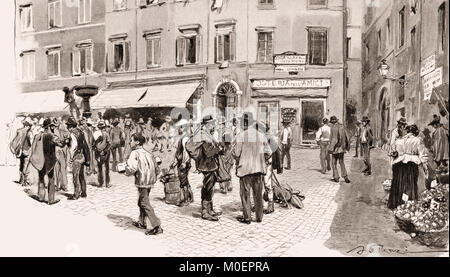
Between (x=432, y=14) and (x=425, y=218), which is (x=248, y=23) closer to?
(x=432, y=14)

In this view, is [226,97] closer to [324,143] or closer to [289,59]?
[289,59]

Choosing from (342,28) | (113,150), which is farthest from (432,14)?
(113,150)

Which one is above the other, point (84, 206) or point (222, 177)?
point (222, 177)

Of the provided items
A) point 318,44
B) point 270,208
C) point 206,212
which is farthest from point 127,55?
point 270,208

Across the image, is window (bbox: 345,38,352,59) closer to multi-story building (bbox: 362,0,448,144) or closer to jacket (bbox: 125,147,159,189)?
multi-story building (bbox: 362,0,448,144)

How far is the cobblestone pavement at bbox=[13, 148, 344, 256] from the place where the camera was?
5070 mm

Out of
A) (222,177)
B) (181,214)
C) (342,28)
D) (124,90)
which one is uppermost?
(342,28)

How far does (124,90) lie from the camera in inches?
223

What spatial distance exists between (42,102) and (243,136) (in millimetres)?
2495

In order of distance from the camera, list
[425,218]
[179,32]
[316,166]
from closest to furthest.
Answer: [425,218] < [316,166] < [179,32]

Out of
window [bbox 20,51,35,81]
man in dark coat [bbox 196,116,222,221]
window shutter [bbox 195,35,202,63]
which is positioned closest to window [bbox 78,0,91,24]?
window [bbox 20,51,35,81]

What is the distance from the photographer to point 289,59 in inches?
Answer: 206

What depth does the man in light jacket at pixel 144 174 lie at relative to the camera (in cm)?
497

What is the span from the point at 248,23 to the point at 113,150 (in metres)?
2.14
